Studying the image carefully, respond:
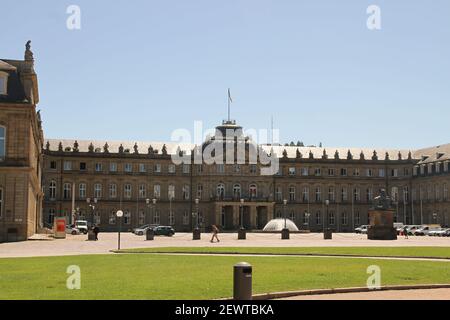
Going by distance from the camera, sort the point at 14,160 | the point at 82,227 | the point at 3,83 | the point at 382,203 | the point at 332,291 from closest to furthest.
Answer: the point at 332,291, the point at 14,160, the point at 3,83, the point at 382,203, the point at 82,227

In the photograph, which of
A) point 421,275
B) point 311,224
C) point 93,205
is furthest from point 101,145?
point 421,275

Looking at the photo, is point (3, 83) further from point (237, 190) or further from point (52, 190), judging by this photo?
point (237, 190)

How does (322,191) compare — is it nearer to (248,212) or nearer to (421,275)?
(248,212)

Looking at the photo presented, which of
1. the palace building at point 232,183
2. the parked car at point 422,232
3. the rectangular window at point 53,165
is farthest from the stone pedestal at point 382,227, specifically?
the rectangular window at point 53,165

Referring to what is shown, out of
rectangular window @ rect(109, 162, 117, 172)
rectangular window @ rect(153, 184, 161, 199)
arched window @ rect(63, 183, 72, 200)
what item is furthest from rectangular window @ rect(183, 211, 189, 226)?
arched window @ rect(63, 183, 72, 200)

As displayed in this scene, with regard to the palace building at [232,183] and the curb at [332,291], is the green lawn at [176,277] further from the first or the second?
→ the palace building at [232,183]

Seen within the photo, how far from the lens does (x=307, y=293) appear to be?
1702 cm

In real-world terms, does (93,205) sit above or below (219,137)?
below

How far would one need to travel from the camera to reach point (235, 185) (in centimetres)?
12331

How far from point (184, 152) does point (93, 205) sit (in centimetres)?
2036

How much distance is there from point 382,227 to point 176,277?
4821cm

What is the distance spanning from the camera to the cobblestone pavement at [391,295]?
16234 millimetres

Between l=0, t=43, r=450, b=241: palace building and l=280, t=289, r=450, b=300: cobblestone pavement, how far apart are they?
92469 mm

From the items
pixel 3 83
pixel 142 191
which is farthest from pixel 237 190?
pixel 3 83
